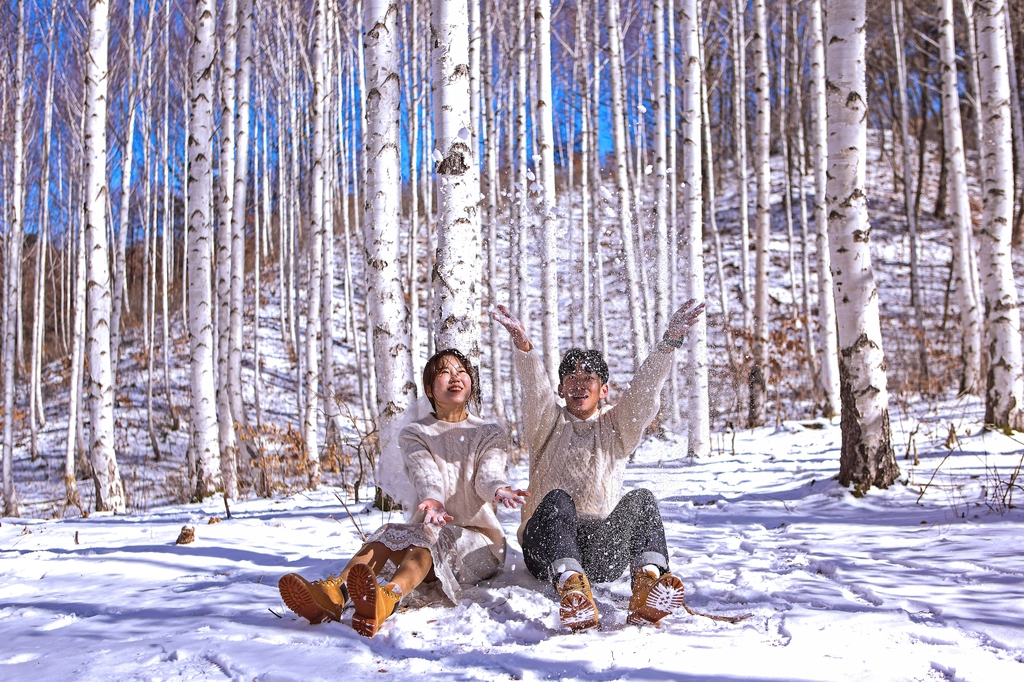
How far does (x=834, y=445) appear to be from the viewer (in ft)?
21.0

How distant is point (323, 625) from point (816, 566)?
2.06 m

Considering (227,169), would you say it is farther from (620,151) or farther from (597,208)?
(597,208)

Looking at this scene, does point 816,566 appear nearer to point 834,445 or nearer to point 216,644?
point 216,644

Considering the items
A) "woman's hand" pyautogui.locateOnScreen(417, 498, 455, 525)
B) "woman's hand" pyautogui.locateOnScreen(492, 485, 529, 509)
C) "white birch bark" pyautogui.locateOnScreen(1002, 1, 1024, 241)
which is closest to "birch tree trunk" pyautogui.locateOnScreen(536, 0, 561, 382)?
"woman's hand" pyautogui.locateOnScreen(492, 485, 529, 509)

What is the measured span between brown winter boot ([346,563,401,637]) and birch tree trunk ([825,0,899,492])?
3269mm

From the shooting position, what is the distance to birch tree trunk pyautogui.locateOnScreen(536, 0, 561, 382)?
7391 mm

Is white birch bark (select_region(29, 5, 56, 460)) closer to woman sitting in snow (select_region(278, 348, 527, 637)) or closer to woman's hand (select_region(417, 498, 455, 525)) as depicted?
woman sitting in snow (select_region(278, 348, 527, 637))

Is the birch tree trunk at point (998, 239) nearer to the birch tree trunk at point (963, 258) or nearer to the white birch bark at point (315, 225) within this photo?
the birch tree trunk at point (963, 258)

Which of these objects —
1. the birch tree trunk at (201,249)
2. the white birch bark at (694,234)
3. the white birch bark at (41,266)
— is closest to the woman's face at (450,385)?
the white birch bark at (694,234)

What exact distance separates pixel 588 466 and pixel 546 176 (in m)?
5.34

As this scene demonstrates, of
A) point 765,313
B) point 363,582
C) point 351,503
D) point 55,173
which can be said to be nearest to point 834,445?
point 765,313

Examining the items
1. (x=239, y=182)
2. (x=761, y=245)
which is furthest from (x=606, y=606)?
(x=239, y=182)

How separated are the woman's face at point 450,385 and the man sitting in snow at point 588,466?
24cm

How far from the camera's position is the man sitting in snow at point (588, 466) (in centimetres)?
251
